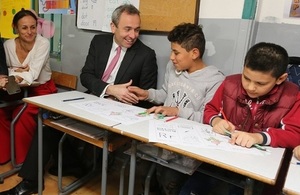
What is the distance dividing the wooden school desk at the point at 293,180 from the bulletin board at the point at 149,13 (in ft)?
4.03

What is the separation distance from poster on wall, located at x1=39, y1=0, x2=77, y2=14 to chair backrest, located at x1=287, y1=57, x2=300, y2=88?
2030 millimetres

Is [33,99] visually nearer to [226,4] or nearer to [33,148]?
[33,148]

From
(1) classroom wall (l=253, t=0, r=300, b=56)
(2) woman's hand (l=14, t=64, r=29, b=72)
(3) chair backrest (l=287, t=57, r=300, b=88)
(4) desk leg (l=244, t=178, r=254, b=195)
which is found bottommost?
(4) desk leg (l=244, t=178, r=254, b=195)

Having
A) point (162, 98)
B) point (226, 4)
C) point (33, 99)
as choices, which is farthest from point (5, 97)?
point (226, 4)

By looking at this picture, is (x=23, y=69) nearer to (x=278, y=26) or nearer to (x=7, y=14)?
(x=7, y=14)

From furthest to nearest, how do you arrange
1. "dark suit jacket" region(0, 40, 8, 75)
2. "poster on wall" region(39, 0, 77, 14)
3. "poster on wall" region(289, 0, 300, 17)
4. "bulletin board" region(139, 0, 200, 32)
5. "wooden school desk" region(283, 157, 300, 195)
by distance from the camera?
"poster on wall" region(39, 0, 77, 14) → "dark suit jacket" region(0, 40, 8, 75) → "bulletin board" region(139, 0, 200, 32) → "poster on wall" region(289, 0, 300, 17) → "wooden school desk" region(283, 157, 300, 195)

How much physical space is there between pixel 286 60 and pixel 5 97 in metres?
2.20

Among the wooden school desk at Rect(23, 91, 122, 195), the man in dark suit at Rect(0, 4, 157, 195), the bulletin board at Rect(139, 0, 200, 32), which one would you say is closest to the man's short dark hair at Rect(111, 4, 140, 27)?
the man in dark suit at Rect(0, 4, 157, 195)

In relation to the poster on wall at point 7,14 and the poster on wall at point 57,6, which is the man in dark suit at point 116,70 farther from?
the poster on wall at point 7,14

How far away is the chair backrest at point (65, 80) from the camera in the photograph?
2726 mm

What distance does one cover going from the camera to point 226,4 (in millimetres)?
1843

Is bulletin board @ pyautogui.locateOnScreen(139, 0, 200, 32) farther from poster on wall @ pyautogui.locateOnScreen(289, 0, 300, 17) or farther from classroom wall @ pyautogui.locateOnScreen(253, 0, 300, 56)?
poster on wall @ pyautogui.locateOnScreen(289, 0, 300, 17)

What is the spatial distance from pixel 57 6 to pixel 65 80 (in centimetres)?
76

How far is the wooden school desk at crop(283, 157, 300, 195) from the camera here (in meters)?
0.87
